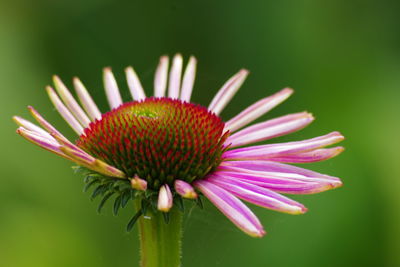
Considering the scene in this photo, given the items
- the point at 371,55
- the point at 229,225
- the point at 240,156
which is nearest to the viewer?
the point at 240,156

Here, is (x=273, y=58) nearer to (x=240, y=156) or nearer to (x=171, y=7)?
(x=171, y=7)

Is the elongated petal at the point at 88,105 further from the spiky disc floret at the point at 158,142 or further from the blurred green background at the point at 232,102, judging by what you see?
the blurred green background at the point at 232,102

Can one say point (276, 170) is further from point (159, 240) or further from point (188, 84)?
point (188, 84)

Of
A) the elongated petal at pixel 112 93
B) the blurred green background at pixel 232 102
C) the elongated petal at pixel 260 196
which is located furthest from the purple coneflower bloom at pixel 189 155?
the blurred green background at pixel 232 102

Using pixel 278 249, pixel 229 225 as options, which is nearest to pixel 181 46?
pixel 229 225

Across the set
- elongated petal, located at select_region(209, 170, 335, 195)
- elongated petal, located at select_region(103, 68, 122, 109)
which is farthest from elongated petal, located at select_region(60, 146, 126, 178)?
elongated petal, located at select_region(103, 68, 122, 109)

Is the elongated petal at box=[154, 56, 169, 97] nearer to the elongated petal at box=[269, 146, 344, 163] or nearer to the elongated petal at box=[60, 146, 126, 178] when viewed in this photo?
the elongated petal at box=[269, 146, 344, 163]
